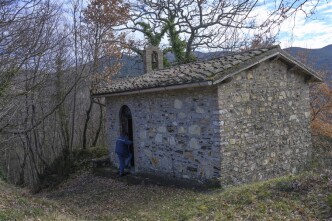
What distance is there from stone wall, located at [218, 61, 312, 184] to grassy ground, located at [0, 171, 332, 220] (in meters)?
1.40

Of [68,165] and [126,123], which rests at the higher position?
[126,123]

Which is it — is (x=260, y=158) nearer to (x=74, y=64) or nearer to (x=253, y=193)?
(x=253, y=193)

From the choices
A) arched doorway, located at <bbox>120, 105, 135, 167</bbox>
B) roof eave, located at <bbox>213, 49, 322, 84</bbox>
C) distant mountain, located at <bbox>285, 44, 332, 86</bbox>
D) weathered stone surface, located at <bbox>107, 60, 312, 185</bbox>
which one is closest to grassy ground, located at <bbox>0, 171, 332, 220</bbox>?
weathered stone surface, located at <bbox>107, 60, 312, 185</bbox>

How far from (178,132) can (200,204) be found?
3224mm

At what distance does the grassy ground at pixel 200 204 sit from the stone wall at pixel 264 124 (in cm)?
140

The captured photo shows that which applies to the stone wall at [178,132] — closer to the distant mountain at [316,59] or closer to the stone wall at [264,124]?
the stone wall at [264,124]

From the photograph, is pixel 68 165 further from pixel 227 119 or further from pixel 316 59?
pixel 316 59

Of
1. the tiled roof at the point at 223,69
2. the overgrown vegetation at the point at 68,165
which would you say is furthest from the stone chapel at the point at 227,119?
the overgrown vegetation at the point at 68,165

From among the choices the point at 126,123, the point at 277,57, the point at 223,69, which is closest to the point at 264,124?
the point at 277,57

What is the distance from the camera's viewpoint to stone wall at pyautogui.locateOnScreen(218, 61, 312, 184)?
9539 millimetres

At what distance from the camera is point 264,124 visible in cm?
1040

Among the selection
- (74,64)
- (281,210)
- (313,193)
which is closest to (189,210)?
(281,210)

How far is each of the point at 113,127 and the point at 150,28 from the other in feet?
32.5

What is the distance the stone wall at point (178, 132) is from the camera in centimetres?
953
